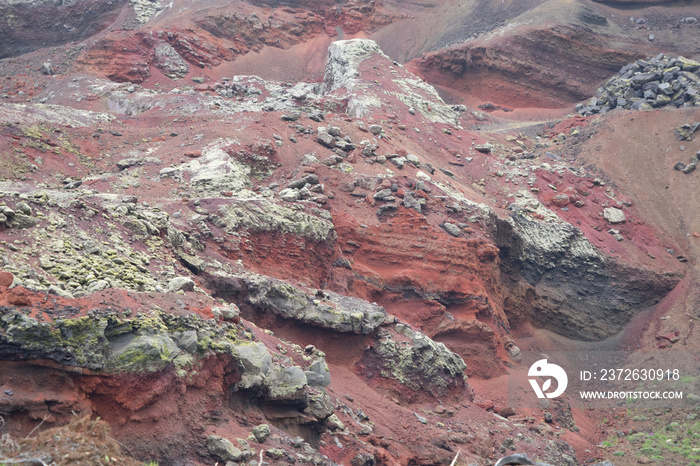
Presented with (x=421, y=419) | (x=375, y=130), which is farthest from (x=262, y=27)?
(x=421, y=419)

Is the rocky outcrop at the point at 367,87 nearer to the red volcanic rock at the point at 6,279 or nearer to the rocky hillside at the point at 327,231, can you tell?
the rocky hillside at the point at 327,231

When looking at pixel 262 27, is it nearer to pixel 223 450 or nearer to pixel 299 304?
pixel 299 304

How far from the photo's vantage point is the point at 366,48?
31.1 metres

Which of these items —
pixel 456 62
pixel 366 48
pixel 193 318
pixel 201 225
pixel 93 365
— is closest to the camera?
pixel 93 365

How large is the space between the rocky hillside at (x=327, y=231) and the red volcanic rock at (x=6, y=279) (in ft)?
0.08

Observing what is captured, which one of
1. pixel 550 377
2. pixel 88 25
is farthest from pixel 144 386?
pixel 88 25

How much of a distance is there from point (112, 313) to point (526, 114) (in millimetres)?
32235

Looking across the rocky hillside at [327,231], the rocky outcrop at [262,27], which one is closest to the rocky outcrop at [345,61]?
the rocky hillside at [327,231]

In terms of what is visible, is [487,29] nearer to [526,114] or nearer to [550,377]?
[526,114]

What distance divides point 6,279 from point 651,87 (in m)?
31.4

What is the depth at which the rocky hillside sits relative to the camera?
25.9 ft

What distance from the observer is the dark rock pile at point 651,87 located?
30531 millimetres

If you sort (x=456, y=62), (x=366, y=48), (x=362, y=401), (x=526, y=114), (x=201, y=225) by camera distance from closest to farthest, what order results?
(x=362, y=401) < (x=201, y=225) < (x=366, y=48) < (x=526, y=114) < (x=456, y=62)

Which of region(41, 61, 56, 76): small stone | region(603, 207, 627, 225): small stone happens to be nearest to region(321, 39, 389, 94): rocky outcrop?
region(603, 207, 627, 225): small stone
